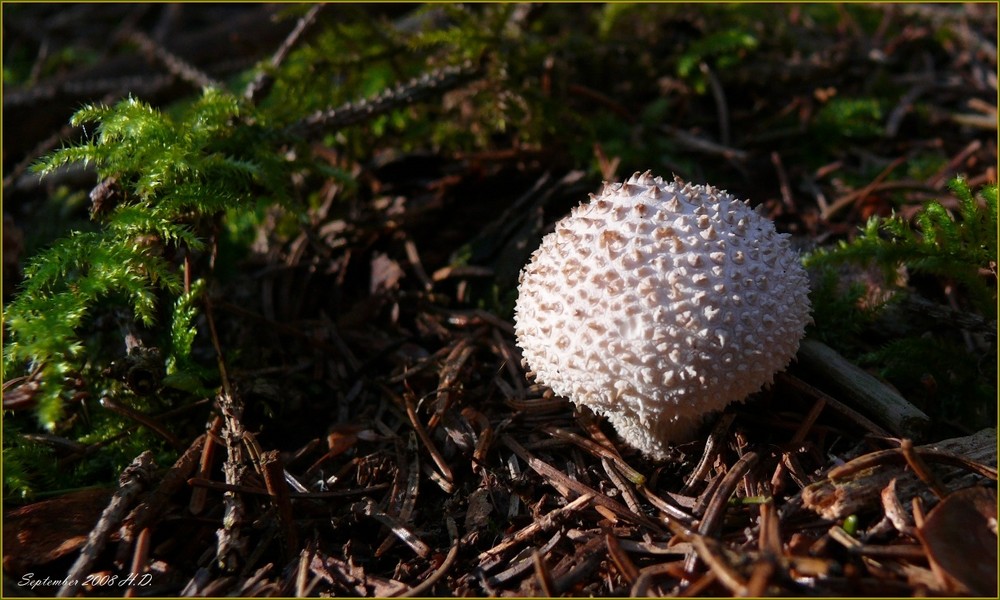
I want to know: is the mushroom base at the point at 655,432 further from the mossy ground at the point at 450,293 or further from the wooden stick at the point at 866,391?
the wooden stick at the point at 866,391

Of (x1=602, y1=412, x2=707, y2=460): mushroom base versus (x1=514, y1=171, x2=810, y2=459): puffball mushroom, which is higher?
(x1=514, y1=171, x2=810, y2=459): puffball mushroom

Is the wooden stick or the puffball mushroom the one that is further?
the wooden stick

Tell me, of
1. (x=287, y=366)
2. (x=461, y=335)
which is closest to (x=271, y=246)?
(x=287, y=366)

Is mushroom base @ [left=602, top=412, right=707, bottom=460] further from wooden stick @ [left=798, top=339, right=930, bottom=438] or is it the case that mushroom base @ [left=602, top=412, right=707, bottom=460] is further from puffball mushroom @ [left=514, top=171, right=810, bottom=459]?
wooden stick @ [left=798, top=339, right=930, bottom=438]

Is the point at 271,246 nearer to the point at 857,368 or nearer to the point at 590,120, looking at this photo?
the point at 590,120

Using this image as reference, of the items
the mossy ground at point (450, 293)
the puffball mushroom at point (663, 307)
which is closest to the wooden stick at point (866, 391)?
the mossy ground at point (450, 293)

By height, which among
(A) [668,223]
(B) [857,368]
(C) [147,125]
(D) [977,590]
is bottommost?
(B) [857,368]

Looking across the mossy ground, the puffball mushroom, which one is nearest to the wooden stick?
the mossy ground

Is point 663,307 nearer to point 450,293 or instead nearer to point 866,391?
point 866,391
